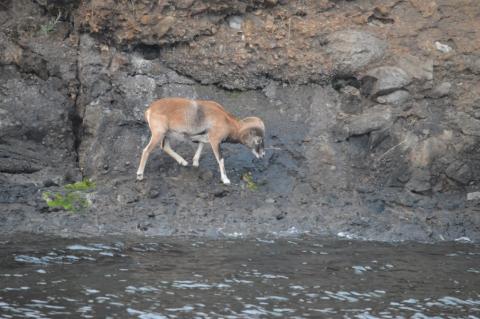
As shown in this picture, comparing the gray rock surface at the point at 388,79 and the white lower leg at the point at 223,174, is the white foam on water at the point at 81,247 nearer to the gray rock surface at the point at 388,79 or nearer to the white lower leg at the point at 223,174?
the white lower leg at the point at 223,174

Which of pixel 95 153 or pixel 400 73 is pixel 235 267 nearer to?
pixel 95 153

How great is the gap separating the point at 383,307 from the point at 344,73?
5.52 m

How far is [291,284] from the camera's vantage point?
10.5 m

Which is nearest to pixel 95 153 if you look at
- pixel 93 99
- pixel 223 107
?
pixel 93 99

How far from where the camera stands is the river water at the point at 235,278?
9500 mm

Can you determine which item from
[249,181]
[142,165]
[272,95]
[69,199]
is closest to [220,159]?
[249,181]

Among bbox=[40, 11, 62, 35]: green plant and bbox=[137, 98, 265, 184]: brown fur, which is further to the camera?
bbox=[40, 11, 62, 35]: green plant

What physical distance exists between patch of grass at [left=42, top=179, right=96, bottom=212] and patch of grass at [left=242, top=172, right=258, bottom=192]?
2295mm

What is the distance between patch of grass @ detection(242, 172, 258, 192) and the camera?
13430mm

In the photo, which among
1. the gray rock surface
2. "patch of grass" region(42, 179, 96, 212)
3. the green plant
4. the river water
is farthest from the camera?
the green plant

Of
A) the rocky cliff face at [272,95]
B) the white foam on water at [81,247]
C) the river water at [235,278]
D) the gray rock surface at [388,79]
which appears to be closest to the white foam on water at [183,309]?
the river water at [235,278]

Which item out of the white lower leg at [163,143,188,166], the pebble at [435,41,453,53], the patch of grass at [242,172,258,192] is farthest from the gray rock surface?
the white lower leg at [163,143,188,166]

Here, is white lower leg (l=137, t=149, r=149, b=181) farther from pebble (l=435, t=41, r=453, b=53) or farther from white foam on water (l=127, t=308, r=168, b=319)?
pebble (l=435, t=41, r=453, b=53)

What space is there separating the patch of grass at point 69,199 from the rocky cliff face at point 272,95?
35 centimetres
